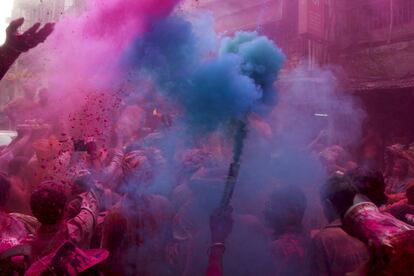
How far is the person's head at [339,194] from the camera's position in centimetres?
289

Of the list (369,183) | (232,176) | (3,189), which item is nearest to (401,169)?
(369,183)

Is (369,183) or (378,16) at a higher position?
(378,16)

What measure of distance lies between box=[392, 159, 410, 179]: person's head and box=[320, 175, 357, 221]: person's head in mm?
4399

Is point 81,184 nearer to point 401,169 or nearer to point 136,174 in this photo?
point 136,174

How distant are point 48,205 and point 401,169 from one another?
20.2ft

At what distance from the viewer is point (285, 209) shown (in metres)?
3.65

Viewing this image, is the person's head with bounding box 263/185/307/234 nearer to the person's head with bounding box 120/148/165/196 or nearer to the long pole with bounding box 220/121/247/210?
the long pole with bounding box 220/121/247/210

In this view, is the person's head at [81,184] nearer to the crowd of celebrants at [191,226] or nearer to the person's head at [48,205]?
the crowd of celebrants at [191,226]

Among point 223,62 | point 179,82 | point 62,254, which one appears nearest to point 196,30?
point 179,82

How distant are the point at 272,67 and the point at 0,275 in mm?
4512

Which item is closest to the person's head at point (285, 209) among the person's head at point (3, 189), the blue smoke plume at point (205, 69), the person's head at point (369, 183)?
the person's head at point (369, 183)

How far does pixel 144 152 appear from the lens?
490 centimetres

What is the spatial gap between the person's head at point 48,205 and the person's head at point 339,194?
2314 millimetres

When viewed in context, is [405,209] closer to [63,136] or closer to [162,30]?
[162,30]
